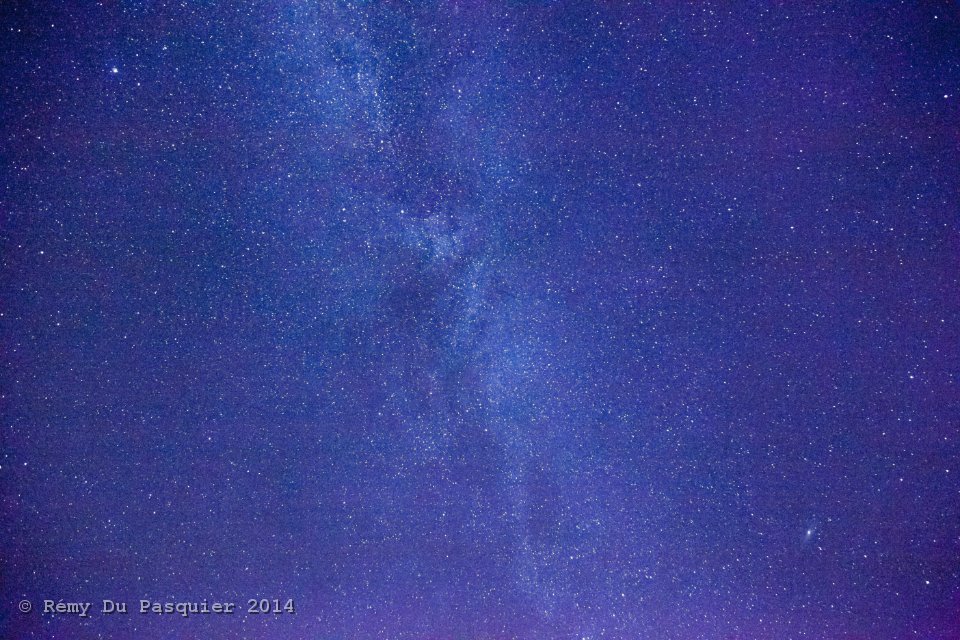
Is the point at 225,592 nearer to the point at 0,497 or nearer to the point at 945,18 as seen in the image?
the point at 0,497

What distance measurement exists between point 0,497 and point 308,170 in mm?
1199

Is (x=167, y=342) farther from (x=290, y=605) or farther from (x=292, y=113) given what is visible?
(x=290, y=605)

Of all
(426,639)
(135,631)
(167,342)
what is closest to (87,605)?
(135,631)

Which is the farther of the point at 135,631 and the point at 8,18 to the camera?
the point at 135,631

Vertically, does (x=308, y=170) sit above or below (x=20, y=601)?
above

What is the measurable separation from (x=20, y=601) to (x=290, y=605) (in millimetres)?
730

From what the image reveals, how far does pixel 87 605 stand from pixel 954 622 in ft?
7.63

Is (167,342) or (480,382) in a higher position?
(167,342)

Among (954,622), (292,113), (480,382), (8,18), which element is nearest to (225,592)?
(480,382)

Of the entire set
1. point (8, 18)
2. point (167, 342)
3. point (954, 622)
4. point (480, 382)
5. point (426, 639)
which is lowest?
point (954, 622)

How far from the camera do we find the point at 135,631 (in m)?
1.31

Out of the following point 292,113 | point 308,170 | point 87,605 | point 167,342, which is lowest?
point 87,605

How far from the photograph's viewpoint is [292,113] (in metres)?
1.18

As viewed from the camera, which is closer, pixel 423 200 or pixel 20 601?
pixel 423 200
